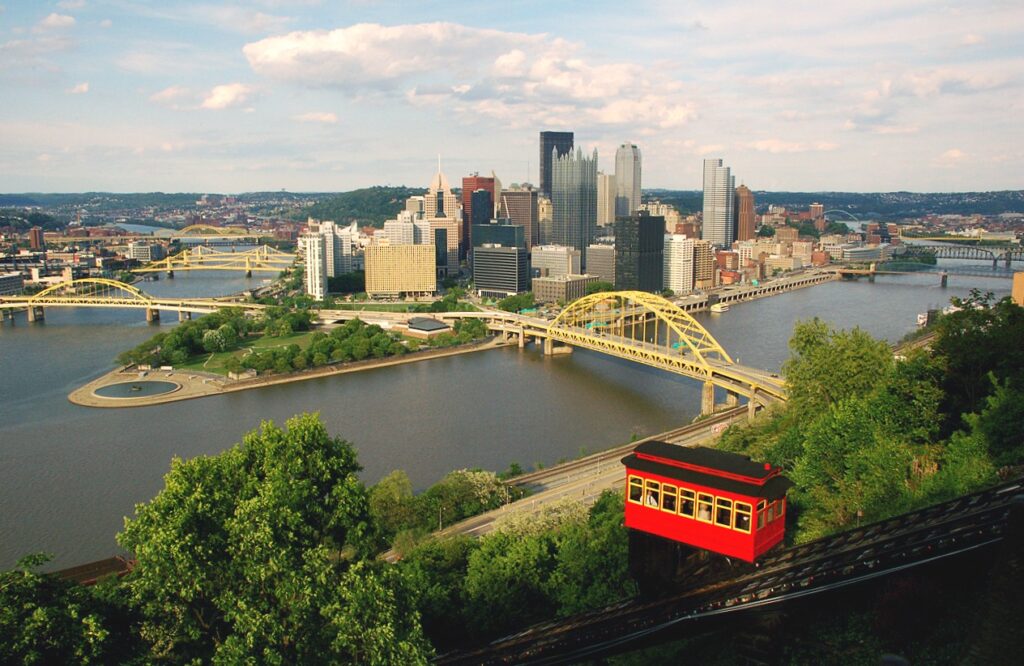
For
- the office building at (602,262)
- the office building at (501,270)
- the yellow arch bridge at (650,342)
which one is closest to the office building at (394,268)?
the office building at (501,270)

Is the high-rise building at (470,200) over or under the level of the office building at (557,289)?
over

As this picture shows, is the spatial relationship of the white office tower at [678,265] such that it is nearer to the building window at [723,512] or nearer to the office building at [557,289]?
the office building at [557,289]

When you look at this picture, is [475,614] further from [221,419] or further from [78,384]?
[78,384]

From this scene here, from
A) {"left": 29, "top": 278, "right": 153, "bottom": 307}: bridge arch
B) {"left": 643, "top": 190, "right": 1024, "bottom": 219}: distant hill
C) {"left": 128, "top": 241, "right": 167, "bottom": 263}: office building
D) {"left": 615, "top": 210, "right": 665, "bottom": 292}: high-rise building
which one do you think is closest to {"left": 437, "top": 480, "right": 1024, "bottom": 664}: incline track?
{"left": 29, "top": 278, "right": 153, "bottom": 307}: bridge arch

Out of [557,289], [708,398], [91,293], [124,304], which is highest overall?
[557,289]

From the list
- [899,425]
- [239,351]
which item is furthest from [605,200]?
[899,425]

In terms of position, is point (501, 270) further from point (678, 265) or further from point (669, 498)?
point (669, 498)

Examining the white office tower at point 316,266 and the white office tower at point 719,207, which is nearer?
the white office tower at point 316,266
